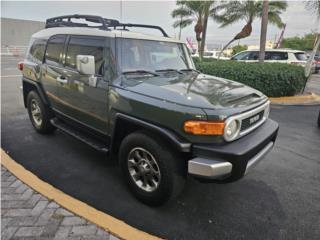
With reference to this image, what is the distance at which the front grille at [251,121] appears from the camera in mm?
2678

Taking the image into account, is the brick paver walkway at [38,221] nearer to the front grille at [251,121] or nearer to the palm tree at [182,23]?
the front grille at [251,121]

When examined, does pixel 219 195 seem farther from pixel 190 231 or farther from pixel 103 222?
pixel 103 222

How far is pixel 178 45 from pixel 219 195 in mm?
2358

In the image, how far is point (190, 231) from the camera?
2.47 meters

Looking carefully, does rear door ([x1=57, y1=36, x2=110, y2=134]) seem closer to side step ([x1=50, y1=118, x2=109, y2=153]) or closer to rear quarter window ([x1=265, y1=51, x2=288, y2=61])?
side step ([x1=50, y1=118, x2=109, y2=153])

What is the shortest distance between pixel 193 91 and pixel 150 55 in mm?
1026

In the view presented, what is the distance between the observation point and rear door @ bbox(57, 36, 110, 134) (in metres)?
3.18

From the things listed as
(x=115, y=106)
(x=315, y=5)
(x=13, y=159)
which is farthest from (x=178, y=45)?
(x=315, y=5)

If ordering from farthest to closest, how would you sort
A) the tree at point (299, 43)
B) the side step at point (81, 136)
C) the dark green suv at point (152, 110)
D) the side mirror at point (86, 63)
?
the tree at point (299, 43)
the side step at point (81, 136)
the side mirror at point (86, 63)
the dark green suv at point (152, 110)

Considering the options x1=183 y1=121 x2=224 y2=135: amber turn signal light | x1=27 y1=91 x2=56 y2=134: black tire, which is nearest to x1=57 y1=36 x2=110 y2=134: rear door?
x1=27 y1=91 x2=56 y2=134: black tire

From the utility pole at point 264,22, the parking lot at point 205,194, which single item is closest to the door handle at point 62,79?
the parking lot at point 205,194

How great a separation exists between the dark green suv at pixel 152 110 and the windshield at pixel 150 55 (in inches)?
0.5

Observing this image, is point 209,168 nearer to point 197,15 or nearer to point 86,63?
point 86,63

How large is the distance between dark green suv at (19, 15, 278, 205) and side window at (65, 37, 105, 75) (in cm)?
1
